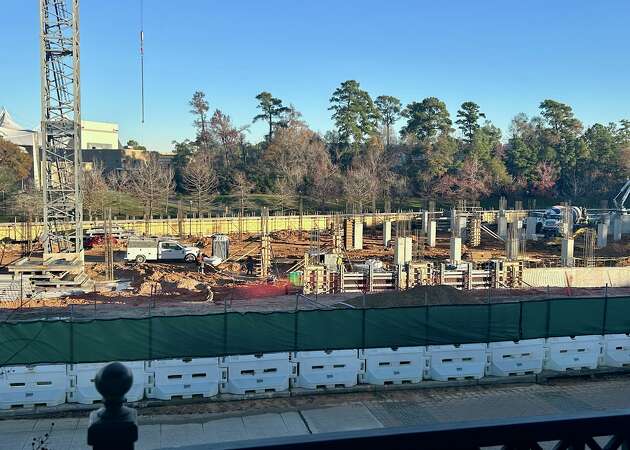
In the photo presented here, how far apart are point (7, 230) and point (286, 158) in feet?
98.1

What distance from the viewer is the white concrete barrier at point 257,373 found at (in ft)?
36.9

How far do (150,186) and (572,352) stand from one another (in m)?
40.6

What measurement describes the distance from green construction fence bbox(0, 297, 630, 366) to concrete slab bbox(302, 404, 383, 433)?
4.20 ft

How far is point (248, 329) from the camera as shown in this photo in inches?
449

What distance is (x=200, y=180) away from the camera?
53000 millimetres

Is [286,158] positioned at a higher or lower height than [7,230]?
higher

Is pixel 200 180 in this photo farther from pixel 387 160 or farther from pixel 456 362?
pixel 456 362

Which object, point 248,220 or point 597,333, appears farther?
point 248,220

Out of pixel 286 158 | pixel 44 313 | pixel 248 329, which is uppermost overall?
pixel 286 158

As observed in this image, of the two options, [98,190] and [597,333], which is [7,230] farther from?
[597,333]

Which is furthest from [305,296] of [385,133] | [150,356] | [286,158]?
[385,133]

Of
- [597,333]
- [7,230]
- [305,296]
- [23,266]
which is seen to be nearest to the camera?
[597,333]

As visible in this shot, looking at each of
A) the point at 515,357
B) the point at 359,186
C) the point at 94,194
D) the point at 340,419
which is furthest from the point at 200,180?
the point at 340,419

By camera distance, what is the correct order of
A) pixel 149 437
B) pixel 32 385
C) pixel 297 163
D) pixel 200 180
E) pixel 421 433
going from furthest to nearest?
pixel 297 163 < pixel 200 180 < pixel 32 385 < pixel 149 437 < pixel 421 433
